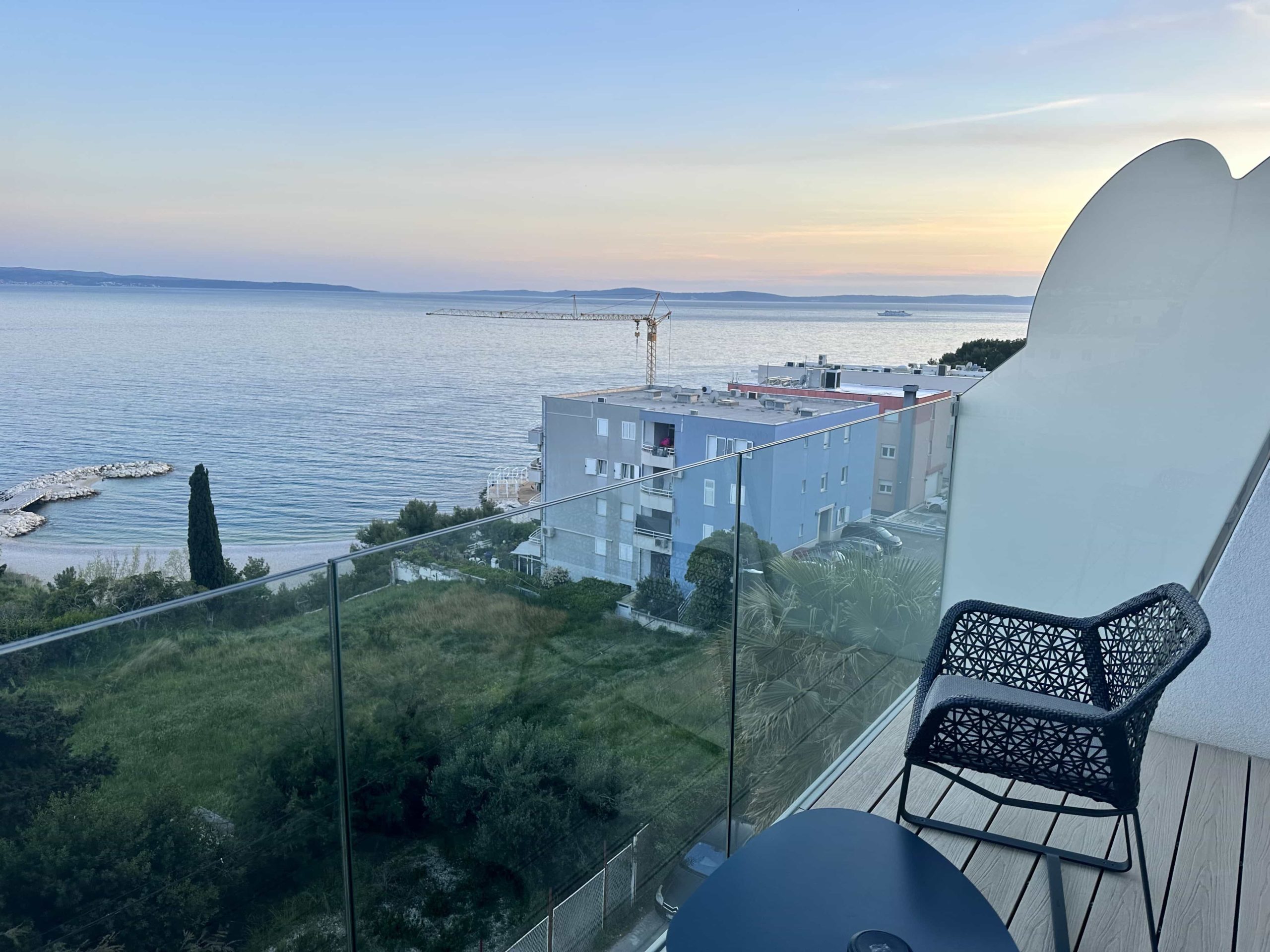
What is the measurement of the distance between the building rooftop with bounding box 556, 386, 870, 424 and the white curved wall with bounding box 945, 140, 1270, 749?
1751 centimetres

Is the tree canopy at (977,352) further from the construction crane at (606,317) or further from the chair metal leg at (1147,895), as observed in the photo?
the chair metal leg at (1147,895)

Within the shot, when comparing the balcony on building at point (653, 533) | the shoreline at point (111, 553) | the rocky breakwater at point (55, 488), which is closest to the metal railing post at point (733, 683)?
the balcony on building at point (653, 533)

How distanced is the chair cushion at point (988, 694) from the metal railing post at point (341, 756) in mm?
1207

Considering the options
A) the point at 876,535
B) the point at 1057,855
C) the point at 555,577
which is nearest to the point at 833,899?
the point at 555,577

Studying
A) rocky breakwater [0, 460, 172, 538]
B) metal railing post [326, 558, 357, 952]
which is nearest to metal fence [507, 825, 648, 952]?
metal railing post [326, 558, 357, 952]

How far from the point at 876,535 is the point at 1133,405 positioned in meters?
0.95

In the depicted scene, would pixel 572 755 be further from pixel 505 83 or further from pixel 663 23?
pixel 505 83

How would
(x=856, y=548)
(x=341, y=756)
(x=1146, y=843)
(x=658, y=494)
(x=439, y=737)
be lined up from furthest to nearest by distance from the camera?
1. (x=856, y=548)
2. (x=1146, y=843)
3. (x=658, y=494)
4. (x=439, y=737)
5. (x=341, y=756)

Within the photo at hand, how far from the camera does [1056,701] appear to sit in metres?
2.08

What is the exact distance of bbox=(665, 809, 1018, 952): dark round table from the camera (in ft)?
4.03

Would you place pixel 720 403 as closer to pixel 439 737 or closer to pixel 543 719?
pixel 543 719

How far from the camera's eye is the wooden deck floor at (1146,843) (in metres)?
1.87

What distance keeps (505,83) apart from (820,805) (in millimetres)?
34154

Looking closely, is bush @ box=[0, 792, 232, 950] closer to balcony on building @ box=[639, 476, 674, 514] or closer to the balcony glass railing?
the balcony glass railing
